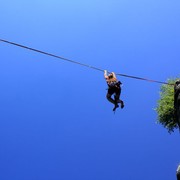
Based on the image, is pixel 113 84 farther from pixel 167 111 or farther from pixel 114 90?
pixel 167 111

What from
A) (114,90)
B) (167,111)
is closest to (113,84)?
(114,90)

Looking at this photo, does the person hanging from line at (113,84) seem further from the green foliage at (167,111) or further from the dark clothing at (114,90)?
the green foliage at (167,111)

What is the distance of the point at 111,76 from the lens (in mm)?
19719

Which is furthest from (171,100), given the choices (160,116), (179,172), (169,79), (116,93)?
(116,93)

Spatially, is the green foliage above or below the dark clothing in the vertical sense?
above

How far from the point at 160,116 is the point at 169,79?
6666 millimetres

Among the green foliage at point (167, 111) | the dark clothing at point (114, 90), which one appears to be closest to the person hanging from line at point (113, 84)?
the dark clothing at point (114, 90)

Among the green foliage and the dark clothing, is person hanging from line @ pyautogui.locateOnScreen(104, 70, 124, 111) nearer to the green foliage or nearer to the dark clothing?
the dark clothing

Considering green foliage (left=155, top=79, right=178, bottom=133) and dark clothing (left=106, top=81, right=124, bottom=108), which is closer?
dark clothing (left=106, top=81, right=124, bottom=108)

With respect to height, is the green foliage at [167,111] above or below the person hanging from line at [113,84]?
above

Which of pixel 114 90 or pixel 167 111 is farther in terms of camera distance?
pixel 167 111

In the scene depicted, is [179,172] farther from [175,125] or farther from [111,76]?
[175,125]

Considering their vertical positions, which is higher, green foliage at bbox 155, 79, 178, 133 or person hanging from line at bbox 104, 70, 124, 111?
green foliage at bbox 155, 79, 178, 133

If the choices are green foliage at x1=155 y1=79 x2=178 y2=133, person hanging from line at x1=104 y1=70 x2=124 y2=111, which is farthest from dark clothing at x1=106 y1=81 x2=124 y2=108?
green foliage at x1=155 y1=79 x2=178 y2=133
